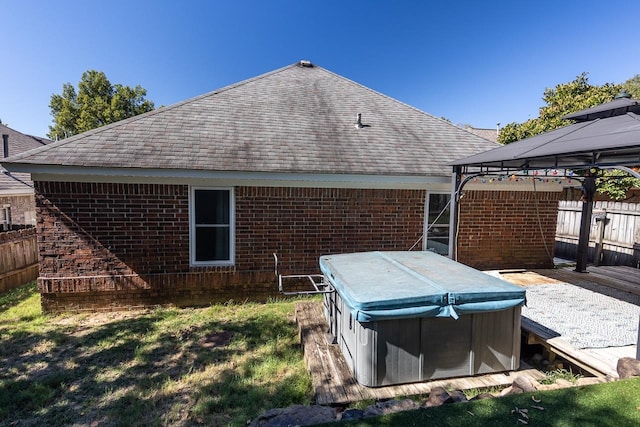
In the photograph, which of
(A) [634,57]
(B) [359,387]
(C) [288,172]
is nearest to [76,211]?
(C) [288,172]

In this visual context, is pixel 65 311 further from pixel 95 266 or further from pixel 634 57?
pixel 634 57

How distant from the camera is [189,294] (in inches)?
274

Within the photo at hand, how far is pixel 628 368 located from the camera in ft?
11.3

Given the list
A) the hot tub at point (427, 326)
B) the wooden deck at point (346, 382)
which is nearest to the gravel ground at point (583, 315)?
the wooden deck at point (346, 382)

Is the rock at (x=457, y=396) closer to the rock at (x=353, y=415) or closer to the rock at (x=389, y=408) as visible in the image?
Answer: the rock at (x=389, y=408)

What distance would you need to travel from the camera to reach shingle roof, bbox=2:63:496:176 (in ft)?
21.3

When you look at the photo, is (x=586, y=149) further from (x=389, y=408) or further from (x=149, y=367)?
(x=149, y=367)

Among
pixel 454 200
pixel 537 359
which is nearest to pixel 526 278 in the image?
pixel 454 200

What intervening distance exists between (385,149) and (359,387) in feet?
19.0

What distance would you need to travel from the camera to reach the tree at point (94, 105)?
30.8m

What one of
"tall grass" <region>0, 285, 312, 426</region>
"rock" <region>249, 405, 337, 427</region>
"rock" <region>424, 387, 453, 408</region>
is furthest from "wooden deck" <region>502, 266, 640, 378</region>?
"tall grass" <region>0, 285, 312, 426</region>

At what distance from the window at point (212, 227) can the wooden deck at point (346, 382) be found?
10.4 ft

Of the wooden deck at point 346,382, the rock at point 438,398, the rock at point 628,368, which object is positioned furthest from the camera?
the wooden deck at point 346,382

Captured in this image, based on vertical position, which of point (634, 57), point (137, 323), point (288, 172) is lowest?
point (137, 323)
